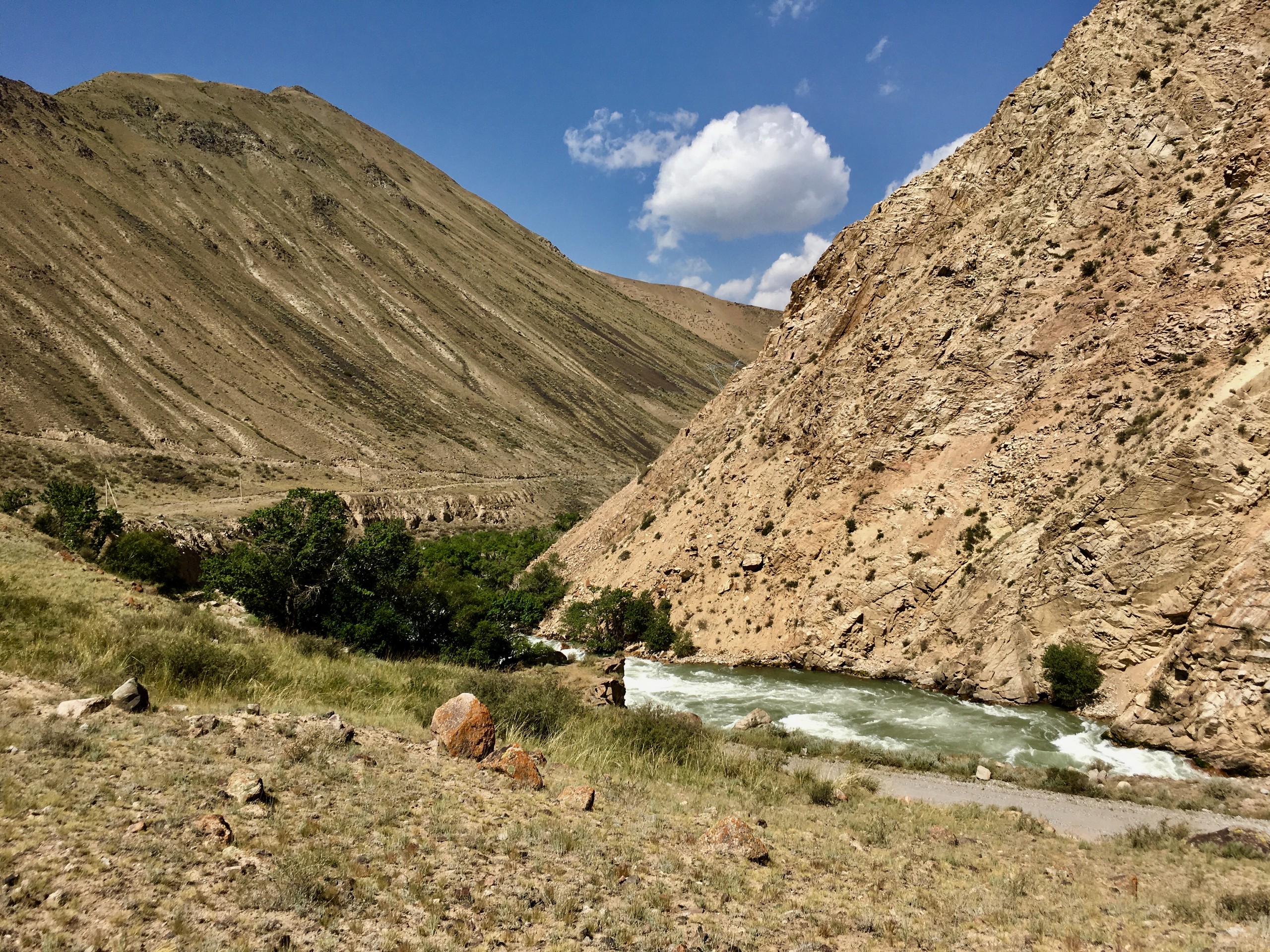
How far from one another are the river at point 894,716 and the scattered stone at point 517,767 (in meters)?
10.9

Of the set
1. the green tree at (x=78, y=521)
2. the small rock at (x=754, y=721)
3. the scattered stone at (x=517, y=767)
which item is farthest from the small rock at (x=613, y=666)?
the green tree at (x=78, y=521)

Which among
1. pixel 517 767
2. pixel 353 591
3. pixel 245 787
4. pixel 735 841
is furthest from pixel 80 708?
pixel 353 591

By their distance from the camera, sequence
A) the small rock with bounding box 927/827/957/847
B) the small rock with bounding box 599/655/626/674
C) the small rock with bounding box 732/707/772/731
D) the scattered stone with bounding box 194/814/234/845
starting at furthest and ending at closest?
the small rock with bounding box 599/655/626/674 < the small rock with bounding box 732/707/772/731 < the small rock with bounding box 927/827/957/847 < the scattered stone with bounding box 194/814/234/845

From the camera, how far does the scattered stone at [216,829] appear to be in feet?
18.3

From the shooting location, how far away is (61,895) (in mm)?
4367

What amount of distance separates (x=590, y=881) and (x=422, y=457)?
236 feet

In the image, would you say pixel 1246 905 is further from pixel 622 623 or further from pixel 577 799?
pixel 622 623

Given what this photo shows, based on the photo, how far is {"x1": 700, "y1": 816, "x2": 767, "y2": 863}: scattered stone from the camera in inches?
316

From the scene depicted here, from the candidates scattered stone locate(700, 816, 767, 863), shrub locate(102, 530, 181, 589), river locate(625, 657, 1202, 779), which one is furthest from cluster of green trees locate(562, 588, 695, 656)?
scattered stone locate(700, 816, 767, 863)

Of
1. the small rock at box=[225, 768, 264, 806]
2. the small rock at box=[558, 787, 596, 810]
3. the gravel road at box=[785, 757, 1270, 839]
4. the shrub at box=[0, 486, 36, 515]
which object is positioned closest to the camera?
the small rock at box=[225, 768, 264, 806]

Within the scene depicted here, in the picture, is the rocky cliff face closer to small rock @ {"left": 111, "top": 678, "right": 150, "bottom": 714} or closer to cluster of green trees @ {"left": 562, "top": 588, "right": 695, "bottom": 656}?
cluster of green trees @ {"left": 562, "top": 588, "right": 695, "bottom": 656}

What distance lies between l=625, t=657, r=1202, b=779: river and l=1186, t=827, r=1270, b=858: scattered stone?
5.13m

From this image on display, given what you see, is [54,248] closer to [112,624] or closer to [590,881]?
[112,624]

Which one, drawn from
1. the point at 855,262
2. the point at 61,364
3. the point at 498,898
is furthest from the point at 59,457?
the point at 498,898
